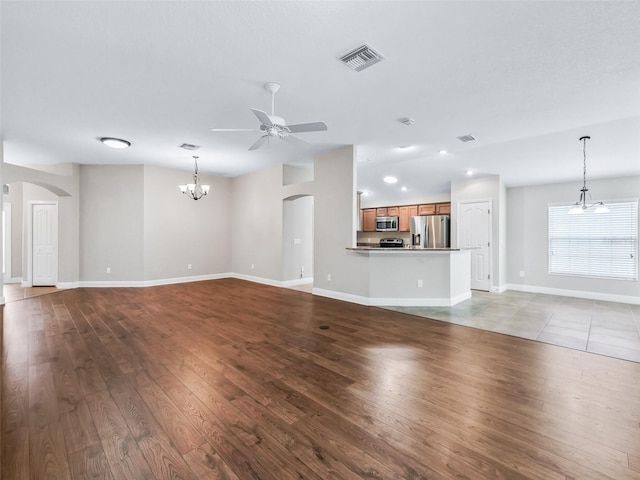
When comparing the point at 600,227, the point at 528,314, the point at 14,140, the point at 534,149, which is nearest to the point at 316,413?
the point at 528,314

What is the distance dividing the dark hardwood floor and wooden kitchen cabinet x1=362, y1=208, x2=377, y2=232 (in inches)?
239

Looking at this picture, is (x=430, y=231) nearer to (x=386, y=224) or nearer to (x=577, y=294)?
(x=386, y=224)

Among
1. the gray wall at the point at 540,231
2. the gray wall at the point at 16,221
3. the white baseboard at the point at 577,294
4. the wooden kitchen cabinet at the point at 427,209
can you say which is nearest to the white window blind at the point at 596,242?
the gray wall at the point at 540,231

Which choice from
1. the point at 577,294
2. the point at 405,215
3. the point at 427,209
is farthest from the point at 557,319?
the point at 405,215

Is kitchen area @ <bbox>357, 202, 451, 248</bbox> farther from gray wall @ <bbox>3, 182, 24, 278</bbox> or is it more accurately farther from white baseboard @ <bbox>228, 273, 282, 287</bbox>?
gray wall @ <bbox>3, 182, 24, 278</bbox>

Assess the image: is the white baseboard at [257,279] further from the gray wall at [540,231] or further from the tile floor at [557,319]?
the gray wall at [540,231]

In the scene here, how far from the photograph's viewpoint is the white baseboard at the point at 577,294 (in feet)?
19.0

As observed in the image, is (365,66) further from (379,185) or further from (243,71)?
(379,185)

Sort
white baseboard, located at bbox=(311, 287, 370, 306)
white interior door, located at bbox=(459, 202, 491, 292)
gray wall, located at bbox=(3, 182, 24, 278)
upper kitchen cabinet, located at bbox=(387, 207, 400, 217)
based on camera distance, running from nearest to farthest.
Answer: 1. white baseboard, located at bbox=(311, 287, 370, 306)
2. white interior door, located at bbox=(459, 202, 491, 292)
3. gray wall, located at bbox=(3, 182, 24, 278)
4. upper kitchen cabinet, located at bbox=(387, 207, 400, 217)

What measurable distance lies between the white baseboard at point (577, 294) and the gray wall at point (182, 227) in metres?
7.66

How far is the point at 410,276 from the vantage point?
520cm

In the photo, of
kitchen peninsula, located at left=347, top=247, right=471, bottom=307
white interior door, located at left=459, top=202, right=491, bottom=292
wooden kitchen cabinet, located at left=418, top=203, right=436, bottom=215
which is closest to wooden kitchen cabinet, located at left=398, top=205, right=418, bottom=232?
wooden kitchen cabinet, located at left=418, top=203, right=436, bottom=215

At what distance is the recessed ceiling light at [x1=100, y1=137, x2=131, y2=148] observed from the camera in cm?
502

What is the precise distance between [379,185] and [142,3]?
6979mm
